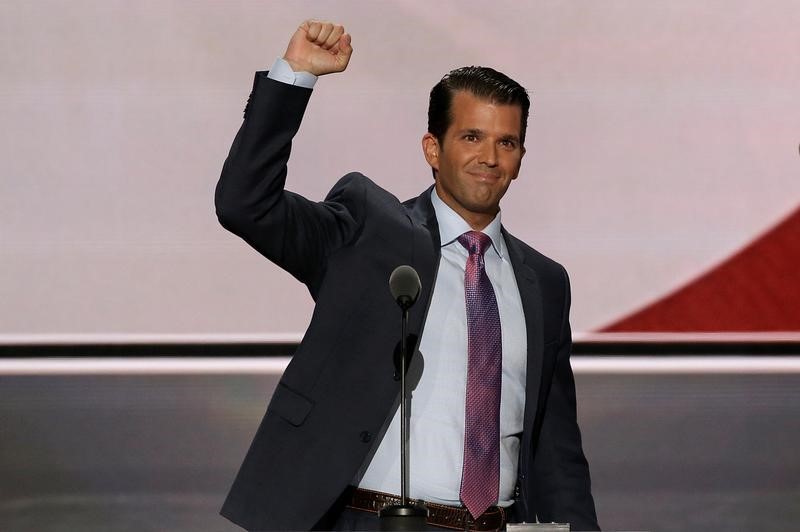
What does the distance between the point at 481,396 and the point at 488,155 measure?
0.43 metres

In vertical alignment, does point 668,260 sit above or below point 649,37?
below

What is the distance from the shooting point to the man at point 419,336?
195 cm

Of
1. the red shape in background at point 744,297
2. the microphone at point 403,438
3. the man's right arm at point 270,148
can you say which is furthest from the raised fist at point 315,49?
the red shape in background at point 744,297

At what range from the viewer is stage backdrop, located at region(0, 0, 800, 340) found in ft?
10.8

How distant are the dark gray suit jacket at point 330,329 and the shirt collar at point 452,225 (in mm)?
18

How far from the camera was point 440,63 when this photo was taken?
3352 millimetres

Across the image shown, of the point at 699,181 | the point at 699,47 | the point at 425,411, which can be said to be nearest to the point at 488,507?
the point at 425,411

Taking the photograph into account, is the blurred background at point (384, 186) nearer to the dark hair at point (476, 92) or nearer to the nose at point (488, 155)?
the dark hair at point (476, 92)

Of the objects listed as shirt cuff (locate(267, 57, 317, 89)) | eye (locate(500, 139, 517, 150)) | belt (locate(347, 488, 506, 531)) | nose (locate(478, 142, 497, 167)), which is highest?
shirt cuff (locate(267, 57, 317, 89))

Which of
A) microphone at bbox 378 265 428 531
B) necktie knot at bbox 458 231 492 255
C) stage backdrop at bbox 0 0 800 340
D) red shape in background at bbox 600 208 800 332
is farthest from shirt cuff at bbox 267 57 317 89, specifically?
red shape in background at bbox 600 208 800 332

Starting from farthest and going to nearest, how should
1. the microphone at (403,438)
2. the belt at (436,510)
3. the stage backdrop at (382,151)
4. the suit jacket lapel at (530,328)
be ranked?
the stage backdrop at (382,151)
the suit jacket lapel at (530,328)
the belt at (436,510)
the microphone at (403,438)

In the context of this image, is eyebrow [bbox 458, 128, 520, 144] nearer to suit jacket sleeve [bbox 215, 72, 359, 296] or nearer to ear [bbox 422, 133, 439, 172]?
ear [bbox 422, 133, 439, 172]

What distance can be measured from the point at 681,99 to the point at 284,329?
126cm

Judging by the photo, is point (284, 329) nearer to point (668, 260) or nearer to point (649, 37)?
point (668, 260)
